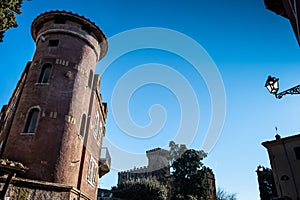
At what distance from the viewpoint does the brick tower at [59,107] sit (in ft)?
38.1

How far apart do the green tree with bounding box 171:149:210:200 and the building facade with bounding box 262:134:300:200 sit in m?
13.8

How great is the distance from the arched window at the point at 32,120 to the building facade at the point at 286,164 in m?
21.1

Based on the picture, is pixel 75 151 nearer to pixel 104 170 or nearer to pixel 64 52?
pixel 64 52

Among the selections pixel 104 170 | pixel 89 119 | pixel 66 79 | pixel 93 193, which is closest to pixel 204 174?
pixel 104 170

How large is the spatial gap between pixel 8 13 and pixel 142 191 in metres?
27.6

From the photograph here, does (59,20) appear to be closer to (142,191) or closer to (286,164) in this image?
(286,164)

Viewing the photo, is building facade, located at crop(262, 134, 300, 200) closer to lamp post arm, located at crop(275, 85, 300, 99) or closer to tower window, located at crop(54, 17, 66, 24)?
lamp post arm, located at crop(275, 85, 300, 99)

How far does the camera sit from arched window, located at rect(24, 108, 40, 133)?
12.2 m

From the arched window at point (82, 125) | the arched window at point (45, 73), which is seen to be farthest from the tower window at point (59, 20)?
the arched window at point (82, 125)

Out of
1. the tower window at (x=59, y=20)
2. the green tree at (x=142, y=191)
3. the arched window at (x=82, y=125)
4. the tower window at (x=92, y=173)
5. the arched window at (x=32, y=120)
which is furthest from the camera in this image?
the green tree at (x=142, y=191)

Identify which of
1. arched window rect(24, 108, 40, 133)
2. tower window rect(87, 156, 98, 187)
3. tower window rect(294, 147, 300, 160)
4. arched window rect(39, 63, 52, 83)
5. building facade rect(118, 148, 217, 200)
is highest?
building facade rect(118, 148, 217, 200)

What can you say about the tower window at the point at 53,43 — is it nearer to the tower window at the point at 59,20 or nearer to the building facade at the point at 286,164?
the tower window at the point at 59,20

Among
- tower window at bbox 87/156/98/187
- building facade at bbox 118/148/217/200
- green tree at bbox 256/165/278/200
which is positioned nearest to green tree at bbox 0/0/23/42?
tower window at bbox 87/156/98/187

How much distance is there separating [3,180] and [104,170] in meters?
11.7
